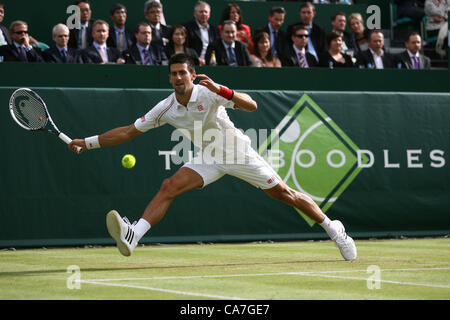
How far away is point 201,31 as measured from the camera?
13.6 meters

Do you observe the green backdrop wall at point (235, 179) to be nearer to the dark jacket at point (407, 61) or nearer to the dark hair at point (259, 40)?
the dark hair at point (259, 40)

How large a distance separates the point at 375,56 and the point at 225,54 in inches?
118

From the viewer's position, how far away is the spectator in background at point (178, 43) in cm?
1277

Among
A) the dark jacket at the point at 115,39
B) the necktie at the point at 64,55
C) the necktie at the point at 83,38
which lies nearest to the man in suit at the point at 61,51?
the necktie at the point at 64,55

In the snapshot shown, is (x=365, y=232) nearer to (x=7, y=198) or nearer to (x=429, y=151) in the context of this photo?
(x=429, y=151)

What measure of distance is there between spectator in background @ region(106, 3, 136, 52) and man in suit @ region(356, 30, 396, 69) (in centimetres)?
399

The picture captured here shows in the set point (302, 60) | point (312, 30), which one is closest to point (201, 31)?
point (302, 60)

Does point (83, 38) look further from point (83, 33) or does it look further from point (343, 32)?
point (343, 32)

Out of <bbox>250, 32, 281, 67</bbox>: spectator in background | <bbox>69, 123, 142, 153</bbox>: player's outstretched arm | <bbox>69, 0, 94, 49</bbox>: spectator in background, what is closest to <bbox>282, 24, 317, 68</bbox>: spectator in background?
<bbox>250, 32, 281, 67</bbox>: spectator in background

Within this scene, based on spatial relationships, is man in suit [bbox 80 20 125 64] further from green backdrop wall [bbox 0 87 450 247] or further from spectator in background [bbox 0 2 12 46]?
green backdrop wall [bbox 0 87 450 247]

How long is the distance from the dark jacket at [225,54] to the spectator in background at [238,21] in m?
0.61

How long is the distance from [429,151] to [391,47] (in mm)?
4484

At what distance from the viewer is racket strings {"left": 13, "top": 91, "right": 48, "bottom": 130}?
8578 mm
